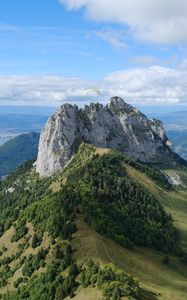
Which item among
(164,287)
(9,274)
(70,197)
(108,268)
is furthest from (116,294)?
(70,197)

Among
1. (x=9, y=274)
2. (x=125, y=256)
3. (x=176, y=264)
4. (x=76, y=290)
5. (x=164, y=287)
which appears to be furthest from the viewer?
(x=176, y=264)

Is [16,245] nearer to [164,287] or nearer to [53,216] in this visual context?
[53,216]

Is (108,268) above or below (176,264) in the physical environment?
above

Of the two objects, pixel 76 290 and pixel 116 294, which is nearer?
pixel 116 294

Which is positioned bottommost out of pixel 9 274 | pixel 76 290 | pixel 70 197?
pixel 9 274

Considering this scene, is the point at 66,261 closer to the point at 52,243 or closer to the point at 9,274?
the point at 52,243

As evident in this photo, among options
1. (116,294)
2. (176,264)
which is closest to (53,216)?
(176,264)

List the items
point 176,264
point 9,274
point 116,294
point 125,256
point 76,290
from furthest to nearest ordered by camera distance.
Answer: point 176,264, point 9,274, point 125,256, point 76,290, point 116,294

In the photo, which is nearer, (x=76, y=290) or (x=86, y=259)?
(x=76, y=290)

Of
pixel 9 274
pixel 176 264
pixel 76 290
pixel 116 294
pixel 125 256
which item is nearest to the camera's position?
pixel 116 294
